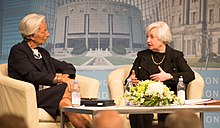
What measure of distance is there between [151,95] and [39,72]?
124cm

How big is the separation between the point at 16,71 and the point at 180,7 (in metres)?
2.46

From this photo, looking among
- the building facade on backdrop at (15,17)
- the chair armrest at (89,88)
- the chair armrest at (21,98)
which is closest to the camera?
the chair armrest at (21,98)

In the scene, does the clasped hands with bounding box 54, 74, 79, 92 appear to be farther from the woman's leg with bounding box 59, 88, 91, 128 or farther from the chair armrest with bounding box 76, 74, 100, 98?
the chair armrest with bounding box 76, 74, 100, 98

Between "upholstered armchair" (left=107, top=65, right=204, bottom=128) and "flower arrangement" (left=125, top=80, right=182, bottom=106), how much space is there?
3.24 ft

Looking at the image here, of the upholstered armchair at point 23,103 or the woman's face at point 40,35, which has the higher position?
the woman's face at point 40,35

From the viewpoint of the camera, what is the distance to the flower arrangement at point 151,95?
4520 mm

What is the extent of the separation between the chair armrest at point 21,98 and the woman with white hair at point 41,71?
18 cm

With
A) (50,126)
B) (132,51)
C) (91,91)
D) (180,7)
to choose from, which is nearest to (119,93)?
(91,91)

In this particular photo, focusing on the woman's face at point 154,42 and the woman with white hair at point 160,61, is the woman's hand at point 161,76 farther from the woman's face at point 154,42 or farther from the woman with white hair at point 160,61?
the woman's face at point 154,42

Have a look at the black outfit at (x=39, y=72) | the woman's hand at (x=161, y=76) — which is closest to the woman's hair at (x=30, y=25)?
the black outfit at (x=39, y=72)

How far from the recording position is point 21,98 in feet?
16.5

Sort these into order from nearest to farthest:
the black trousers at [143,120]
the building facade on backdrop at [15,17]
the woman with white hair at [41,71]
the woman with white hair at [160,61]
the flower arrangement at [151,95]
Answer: the flower arrangement at [151,95]
the woman with white hair at [41,71]
the black trousers at [143,120]
the woman with white hair at [160,61]
the building facade on backdrop at [15,17]

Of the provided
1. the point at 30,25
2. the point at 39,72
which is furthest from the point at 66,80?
the point at 30,25

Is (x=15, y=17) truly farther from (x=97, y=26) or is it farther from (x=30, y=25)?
(x=30, y=25)
